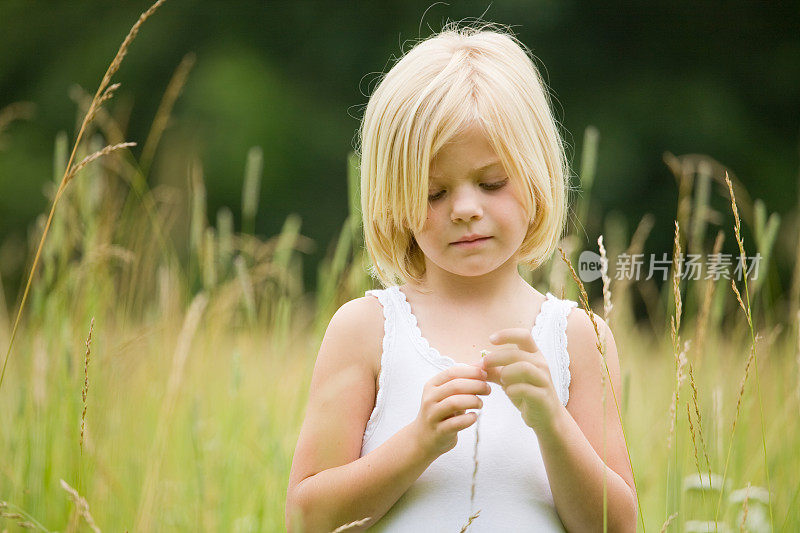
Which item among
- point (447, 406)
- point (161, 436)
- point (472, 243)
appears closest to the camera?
point (447, 406)

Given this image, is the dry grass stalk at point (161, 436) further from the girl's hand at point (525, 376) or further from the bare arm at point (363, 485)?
the girl's hand at point (525, 376)

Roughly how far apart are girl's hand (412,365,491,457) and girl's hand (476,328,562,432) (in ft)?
0.07

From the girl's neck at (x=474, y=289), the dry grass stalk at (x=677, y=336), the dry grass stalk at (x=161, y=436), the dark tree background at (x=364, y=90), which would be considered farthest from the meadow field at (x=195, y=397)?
the dark tree background at (x=364, y=90)

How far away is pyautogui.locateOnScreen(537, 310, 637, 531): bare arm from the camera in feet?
2.90

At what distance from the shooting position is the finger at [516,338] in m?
0.84

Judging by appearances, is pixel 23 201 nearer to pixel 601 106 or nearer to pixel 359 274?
pixel 601 106

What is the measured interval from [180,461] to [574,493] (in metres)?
0.97

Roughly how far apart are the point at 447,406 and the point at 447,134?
0.29m

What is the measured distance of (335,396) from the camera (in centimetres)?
97

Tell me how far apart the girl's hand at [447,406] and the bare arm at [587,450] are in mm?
82

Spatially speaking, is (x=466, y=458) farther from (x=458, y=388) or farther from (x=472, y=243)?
(x=472, y=243)

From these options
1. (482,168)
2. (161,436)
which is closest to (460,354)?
(482,168)

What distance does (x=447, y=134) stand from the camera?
94 cm

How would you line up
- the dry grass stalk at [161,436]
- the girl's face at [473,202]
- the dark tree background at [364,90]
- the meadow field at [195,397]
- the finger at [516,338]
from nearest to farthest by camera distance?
the finger at [516,338]
the girl's face at [473,202]
the dry grass stalk at [161,436]
the meadow field at [195,397]
the dark tree background at [364,90]
